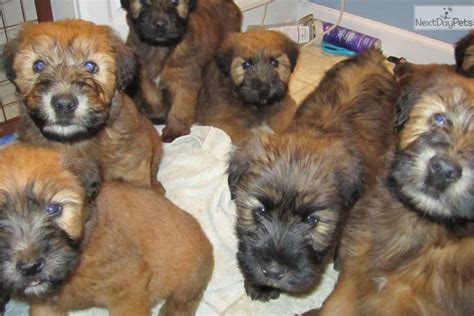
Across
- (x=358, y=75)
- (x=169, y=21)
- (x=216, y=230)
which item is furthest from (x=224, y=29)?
(x=216, y=230)

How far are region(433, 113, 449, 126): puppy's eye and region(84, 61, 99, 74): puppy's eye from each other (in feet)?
5.42

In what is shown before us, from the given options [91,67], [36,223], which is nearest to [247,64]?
[91,67]

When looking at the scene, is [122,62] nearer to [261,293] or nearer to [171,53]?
[171,53]

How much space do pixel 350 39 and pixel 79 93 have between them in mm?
3579

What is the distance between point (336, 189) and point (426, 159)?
0.49m

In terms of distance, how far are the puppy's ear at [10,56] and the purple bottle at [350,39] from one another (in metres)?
3.52

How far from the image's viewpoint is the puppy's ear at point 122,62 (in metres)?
2.97

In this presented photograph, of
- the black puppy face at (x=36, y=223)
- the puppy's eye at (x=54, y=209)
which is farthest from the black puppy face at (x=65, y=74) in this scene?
the puppy's eye at (x=54, y=209)

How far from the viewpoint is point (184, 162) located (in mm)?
3961

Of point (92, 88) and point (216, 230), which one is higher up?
point (92, 88)

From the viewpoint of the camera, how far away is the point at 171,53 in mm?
4090

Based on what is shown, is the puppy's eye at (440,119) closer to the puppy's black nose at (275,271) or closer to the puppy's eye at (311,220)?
the puppy's eye at (311,220)

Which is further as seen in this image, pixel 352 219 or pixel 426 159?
pixel 352 219

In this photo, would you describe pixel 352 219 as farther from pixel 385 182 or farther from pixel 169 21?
pixel 169 21
